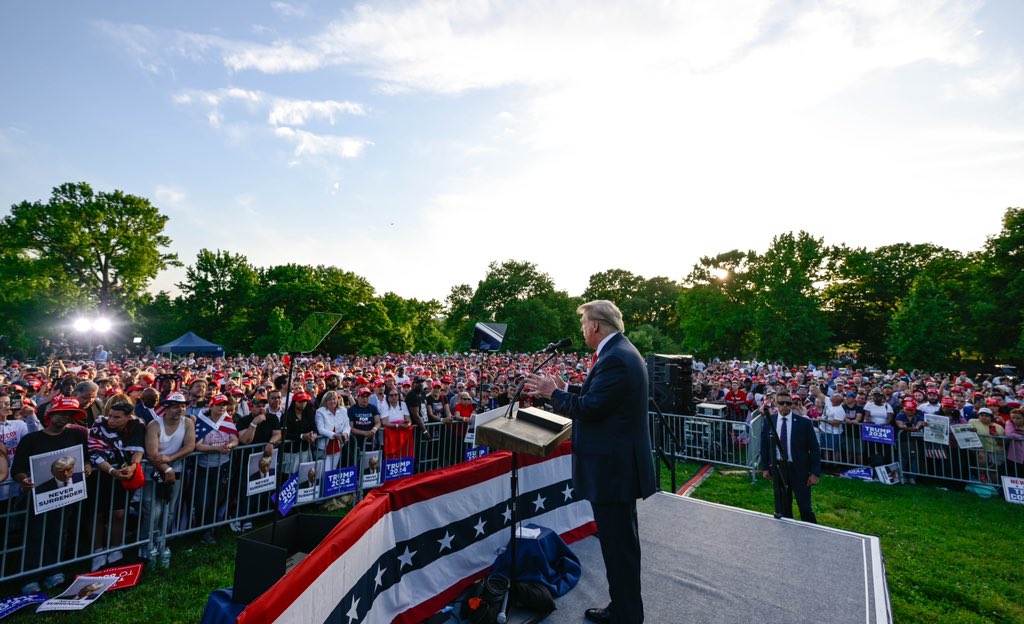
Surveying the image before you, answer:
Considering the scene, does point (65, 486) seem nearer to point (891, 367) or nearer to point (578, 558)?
point (578, 558)

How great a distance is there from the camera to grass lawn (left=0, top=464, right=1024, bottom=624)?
454 centimetres

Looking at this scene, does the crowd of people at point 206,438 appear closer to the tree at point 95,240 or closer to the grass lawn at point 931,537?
the grass lawn at point 931,537

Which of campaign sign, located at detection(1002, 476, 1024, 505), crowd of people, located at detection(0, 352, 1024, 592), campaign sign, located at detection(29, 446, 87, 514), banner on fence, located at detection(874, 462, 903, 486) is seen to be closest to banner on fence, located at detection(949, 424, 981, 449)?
crowd of people, located at detection(0, 352, 1024, 592)

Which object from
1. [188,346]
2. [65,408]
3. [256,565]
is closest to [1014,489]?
[256,565]

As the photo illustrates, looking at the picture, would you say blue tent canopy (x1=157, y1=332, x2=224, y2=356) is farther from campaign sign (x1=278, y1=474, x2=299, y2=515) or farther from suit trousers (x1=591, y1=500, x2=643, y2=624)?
suit trousers (x1=591, y1=500, x2=643, y2=624)

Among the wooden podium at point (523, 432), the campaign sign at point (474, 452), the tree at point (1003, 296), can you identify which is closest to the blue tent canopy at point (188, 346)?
the campaign sign at point (474, 452)

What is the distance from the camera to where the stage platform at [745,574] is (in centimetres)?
355

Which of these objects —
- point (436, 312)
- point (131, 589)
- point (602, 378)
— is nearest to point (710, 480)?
point (602, 378)

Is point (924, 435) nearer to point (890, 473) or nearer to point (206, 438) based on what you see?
point (890, 473)

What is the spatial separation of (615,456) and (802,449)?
16.5 ft

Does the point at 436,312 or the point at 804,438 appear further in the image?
the point at 436,312

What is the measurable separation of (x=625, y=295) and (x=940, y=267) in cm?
A: 3794

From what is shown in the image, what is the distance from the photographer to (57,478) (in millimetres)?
4691

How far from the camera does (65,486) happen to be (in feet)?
15.6
